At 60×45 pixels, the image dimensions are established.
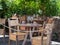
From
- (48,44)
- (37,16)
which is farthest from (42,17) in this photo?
(48,44)

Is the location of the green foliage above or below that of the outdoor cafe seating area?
above

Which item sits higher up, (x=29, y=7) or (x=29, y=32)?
(x=29, y=7)

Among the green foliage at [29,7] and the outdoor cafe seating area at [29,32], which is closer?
the outdoor cafe seating area at [29,32]

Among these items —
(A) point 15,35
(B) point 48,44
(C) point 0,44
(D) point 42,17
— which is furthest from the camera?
(D) point 42,17

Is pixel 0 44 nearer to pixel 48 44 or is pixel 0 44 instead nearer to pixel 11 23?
pixel 11 23

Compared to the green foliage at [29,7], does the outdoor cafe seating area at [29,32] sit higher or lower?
lower

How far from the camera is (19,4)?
8.78 m

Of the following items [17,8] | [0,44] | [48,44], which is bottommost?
[0,44]

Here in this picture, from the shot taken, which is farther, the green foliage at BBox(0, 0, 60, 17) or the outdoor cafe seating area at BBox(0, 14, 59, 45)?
the green foliage at BBox(0, 0, 60, 17)

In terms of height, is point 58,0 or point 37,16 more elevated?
point 58,0

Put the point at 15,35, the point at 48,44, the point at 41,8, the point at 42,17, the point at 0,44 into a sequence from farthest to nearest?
the point at 41,8 → the point at 42,17 → the point at 0,44 → the point at 15,35 → the point at 48,44

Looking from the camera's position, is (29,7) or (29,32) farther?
(29,7)

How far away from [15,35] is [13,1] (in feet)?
10.7

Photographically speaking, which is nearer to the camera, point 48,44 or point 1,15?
point 48,44
